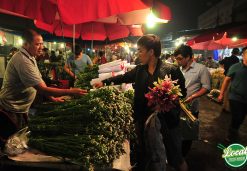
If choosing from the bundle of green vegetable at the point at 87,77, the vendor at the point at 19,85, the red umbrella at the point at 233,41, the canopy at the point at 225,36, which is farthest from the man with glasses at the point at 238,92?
the red umbrella at the point at 233,41

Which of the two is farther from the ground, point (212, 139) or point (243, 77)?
point (243, 77)

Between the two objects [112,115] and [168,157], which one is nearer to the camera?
[112,115]

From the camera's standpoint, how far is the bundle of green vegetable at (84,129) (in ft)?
8.95

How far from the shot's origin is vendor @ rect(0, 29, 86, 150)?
11.6 feet

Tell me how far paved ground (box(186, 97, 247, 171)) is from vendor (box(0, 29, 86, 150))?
3405 millimetres

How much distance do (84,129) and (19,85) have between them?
147 centimetres

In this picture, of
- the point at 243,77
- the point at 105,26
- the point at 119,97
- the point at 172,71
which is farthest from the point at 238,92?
the point at 105,26

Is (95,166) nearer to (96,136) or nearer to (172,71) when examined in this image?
(96,136)

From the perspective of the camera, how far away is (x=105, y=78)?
4441mm

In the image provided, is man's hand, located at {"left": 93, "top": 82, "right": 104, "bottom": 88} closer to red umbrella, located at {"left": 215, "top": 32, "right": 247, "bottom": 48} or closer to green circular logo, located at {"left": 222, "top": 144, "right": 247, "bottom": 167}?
green circular logo, located at {"left": 222, "top": 144, "right": 247, "bottom": 167}

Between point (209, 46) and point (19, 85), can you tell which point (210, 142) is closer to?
point (19, 85)

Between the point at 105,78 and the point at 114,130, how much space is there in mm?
1500

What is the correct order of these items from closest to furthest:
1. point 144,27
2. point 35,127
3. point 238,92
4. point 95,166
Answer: point 95,166 → point 35,127 → point 238,92 → point 144,27

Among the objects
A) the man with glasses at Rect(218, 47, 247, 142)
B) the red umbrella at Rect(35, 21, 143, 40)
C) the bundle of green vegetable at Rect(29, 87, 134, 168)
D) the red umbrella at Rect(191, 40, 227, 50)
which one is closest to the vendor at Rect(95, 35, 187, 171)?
the bundle of green vegetable at Rect(29, 87, 134, 168)
